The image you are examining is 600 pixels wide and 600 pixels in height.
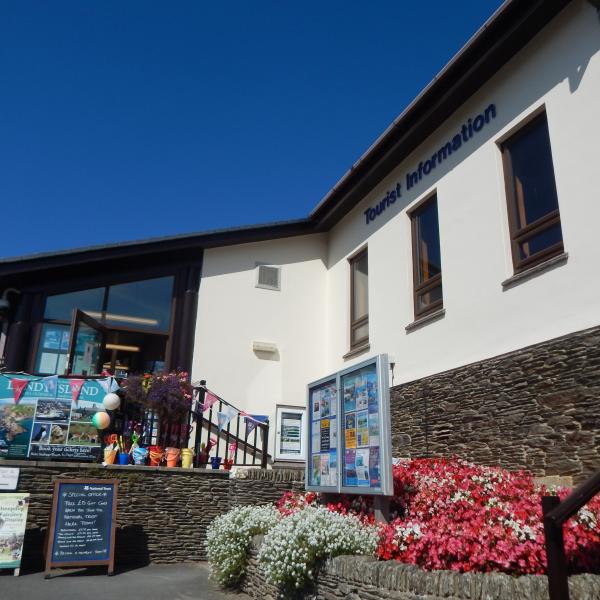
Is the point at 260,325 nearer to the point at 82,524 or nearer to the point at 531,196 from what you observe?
the point at 82,524

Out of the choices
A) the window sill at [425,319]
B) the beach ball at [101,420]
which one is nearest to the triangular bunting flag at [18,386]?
the beach ball at [101,420]

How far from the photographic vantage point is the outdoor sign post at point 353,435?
18.6 ft

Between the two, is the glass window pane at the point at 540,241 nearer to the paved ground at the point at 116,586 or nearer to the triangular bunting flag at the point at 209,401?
the paved ground at the point at 116,586

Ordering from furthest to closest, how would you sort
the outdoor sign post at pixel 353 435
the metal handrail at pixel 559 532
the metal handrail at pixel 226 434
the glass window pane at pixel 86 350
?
Answer: the glass window pane at pixel 86 350, the metal handrail at pixel 226 434, the outdoor sign post at pixel 353 435, the metal handrail at pixel 559 532

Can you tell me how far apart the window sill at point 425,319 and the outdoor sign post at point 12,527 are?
20.5 feet

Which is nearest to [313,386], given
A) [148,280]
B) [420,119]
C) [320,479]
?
[320,479]

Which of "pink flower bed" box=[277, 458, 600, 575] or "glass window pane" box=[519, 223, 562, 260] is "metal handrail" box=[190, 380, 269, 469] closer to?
"pink flower bed" box=[277, 458, 600, 575]

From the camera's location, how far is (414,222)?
1074cm

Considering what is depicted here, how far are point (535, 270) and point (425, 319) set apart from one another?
8.10 ft

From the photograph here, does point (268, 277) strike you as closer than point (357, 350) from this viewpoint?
No

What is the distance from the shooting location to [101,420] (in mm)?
8516

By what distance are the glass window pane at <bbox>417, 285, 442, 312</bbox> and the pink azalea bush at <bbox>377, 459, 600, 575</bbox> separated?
11.4 ft

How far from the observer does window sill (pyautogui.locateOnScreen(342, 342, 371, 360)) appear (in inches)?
454

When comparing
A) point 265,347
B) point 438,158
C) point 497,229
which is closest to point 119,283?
point 265,347
